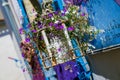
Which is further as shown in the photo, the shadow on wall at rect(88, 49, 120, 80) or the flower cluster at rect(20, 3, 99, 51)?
the shadow on wall at rect(88, 49, 120, 80)

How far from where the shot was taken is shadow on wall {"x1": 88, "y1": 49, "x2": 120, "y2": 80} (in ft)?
23.7

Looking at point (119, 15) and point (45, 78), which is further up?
point (119, 15)

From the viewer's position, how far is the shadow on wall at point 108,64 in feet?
23.7

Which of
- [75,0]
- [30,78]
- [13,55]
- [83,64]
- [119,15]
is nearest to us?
[119,15]

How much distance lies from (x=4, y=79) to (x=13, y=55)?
0.75 m

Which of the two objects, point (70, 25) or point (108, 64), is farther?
point (108, 64)

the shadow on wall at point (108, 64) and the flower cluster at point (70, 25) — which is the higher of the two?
the flower cluster at point (70, 25)

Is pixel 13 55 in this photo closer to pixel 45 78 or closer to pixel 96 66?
pixel 45 78

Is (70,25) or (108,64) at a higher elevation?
(70,25)

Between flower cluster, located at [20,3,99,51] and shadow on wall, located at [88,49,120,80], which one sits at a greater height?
flower cluster, located at [20,3,99,51]

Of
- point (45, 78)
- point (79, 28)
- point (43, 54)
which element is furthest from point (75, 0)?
point (45, 78)

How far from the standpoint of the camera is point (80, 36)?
23.0 feet

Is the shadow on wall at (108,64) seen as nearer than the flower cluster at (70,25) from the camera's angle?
No

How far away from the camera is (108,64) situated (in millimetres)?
7344
